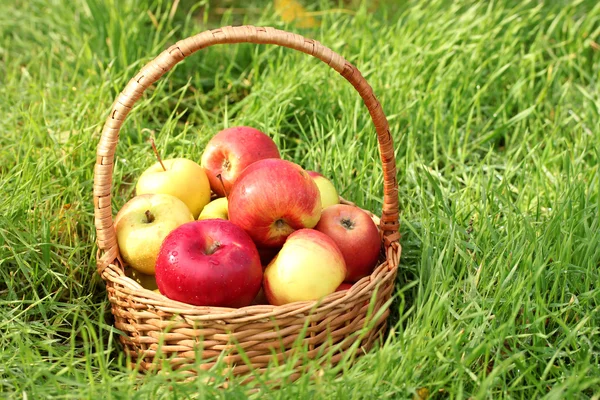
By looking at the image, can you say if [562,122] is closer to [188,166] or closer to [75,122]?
[188,166]

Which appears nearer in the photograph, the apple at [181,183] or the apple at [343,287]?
the apple at [343,287]

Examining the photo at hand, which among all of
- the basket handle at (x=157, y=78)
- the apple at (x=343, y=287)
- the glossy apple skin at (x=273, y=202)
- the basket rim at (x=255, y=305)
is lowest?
the apple at (x=343, y=287)

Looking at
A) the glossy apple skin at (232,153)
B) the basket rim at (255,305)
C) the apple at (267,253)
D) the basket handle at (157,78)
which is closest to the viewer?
the basket rim at (255,305)

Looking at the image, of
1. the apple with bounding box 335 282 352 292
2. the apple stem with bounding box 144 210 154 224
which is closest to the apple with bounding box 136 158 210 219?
the apple stem with bounding box 144 210 154 224

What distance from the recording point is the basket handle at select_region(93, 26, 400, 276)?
2.01 metres

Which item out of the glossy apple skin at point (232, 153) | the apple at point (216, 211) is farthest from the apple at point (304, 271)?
the glossy apple skin at point (232, 153)

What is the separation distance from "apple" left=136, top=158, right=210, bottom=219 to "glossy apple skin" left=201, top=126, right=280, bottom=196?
0.05m

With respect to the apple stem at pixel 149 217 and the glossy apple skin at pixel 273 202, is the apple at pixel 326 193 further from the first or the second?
the apple stem at pixel 149 217

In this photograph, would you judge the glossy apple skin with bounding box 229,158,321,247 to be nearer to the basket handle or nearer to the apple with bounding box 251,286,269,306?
the apple with bounding box 251,286,269,306

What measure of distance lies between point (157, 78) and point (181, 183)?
0.45m

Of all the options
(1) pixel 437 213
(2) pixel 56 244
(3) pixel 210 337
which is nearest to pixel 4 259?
(2) pixel 56 244

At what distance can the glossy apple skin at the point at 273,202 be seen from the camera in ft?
6.96

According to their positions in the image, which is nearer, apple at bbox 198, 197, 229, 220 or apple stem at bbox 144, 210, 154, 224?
apple stem at bbox 144, 210, 154, 224

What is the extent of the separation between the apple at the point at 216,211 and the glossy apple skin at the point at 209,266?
0.26m
